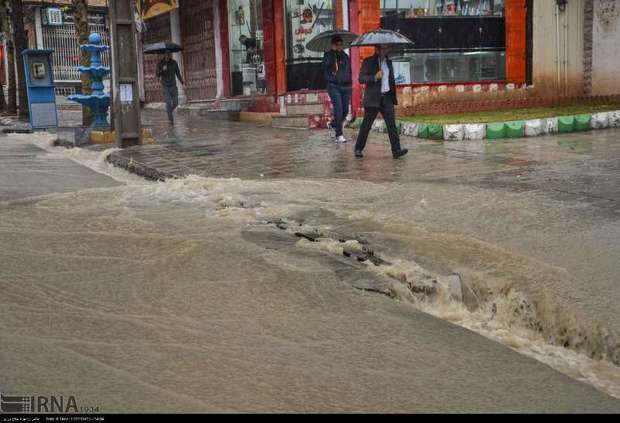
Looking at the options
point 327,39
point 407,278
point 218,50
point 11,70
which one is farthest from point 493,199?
point 11,70

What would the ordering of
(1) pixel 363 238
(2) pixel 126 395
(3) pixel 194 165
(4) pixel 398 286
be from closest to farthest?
(2) pixel 126 395 → (4) pixel 398 286 → (1) pixel 363 238 → (3) pixel 194 165

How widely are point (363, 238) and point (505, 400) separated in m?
2.86

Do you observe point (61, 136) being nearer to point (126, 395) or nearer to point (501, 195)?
point (501, 195)

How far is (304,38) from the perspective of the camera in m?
18.6

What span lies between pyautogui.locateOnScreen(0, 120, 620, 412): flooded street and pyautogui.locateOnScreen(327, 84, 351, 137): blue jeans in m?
4.74

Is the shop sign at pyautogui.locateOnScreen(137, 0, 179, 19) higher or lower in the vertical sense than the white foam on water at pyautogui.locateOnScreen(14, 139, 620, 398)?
higher

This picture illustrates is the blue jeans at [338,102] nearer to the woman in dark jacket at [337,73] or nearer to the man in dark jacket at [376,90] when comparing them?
the woman in dark jacket at [337,73]

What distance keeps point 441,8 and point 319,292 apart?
45.7 ft

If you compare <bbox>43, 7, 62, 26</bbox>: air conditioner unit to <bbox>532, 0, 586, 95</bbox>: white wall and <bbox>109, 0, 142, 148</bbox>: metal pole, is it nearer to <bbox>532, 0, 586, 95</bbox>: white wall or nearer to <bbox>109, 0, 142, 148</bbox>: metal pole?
<bbox>109, 0, 142, 148</bbox>: metal pole

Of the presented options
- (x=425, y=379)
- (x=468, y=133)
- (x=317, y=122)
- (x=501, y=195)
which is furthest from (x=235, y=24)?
(x=425, y=379)

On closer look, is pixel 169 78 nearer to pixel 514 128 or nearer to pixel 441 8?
pixel 441 8

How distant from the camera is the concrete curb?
500 inches

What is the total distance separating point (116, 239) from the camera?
19.7ft

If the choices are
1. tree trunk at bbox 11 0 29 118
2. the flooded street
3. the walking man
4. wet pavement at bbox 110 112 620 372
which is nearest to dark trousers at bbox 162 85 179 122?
the walking man
